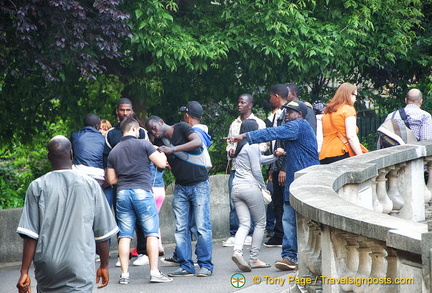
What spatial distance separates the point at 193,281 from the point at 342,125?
2.51 m

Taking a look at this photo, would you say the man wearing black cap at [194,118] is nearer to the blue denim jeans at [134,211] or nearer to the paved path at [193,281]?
the blue denim jeans at [134,211]

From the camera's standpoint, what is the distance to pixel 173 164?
32.5 feet

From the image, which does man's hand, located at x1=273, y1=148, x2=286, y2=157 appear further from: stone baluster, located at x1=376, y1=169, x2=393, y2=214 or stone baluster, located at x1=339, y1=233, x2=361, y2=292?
stone baluster, located at x1=339, y1=233, x2=361, y2=292

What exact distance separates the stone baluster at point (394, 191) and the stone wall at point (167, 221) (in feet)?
13.4

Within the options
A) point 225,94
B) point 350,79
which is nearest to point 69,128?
point 225,94

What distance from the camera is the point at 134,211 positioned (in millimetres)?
9633

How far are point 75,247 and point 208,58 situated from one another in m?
9.07

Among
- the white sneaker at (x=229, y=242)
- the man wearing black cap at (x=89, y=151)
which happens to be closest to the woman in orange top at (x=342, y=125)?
the white sneaker at (x=229, y=242)

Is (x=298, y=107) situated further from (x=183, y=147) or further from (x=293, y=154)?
(x=183, y=147)

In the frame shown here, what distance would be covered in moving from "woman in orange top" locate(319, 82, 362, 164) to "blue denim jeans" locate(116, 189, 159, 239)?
2321mm

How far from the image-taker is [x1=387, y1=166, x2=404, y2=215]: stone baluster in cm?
945

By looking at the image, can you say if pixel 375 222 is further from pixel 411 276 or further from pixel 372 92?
pixel 372 92

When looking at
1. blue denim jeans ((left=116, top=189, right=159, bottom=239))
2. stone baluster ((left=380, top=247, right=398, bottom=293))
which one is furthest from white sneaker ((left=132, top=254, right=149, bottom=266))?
stone baluster ((left=380, top=247, right=398, bottom=293))

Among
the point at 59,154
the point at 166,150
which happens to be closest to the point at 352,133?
the point at 166,150
